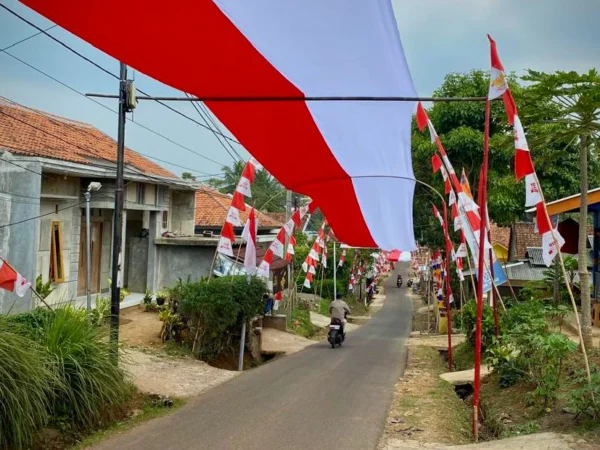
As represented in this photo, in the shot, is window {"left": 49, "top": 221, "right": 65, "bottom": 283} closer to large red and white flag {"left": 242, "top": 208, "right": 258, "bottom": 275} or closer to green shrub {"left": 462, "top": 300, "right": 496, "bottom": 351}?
large red and white flag {"left": 242, "top": 208, "right": 258, "bottom": 275}

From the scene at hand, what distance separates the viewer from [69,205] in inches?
603

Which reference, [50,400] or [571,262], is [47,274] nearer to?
[50,400]

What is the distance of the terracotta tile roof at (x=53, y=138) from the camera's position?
14031 mm

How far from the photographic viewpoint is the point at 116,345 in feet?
25.8

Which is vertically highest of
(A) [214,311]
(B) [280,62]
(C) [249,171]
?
(C) [249,171]

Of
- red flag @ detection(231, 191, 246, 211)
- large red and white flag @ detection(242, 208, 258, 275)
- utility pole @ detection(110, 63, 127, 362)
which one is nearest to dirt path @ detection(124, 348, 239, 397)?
utility pole @ detection(110, 63, 127, 362)

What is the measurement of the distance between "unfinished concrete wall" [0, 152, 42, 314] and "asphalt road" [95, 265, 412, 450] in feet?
17.9

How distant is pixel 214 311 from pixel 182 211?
10.3 m

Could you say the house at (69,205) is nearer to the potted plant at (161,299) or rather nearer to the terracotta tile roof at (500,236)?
the potted plant at (161,299)

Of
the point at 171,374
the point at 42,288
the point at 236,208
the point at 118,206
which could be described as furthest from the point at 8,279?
the point at 42,288

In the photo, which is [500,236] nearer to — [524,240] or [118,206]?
[524,240]

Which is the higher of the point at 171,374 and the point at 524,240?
the point at 524,240

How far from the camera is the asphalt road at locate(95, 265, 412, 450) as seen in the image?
23.0 feet

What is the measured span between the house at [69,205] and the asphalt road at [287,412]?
5.92 meters
